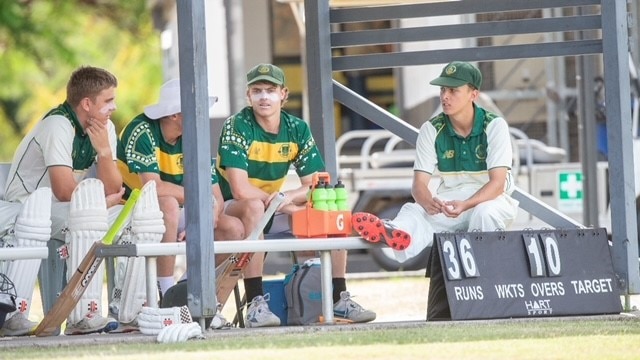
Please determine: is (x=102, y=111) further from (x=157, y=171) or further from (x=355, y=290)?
(x=355, y=290)

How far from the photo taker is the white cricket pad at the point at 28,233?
9250 mm

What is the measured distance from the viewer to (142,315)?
8812mm

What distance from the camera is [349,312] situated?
9719 millimetres

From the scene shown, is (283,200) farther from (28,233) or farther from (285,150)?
(28,233)

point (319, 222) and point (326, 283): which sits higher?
point (319, 222)

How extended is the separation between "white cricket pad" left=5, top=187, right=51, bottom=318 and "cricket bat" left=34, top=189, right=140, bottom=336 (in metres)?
0.27

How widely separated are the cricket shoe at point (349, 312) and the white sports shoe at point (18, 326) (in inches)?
66.0

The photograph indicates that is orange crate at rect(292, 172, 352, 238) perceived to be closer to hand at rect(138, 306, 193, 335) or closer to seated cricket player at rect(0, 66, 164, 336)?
seated cricket player at rect(0, 66, 164, 336)

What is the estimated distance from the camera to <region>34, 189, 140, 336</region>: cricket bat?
9.02 meters

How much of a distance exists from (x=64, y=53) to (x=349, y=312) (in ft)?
63.2

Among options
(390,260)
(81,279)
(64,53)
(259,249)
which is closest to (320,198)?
(259,249)

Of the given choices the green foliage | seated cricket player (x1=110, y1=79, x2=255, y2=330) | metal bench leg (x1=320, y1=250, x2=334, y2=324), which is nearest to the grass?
metal bench leg (x1=320, y1=250, x2=334, y2=324)

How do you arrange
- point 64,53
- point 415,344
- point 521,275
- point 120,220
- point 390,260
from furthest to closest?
point 64,53
point 390,260
point 521,275
point 120,220
point 415,344

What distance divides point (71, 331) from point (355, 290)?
5.61 m
